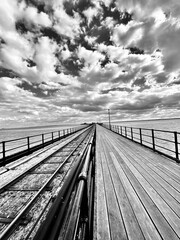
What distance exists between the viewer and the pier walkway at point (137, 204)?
78.5 inches

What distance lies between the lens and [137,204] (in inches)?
103

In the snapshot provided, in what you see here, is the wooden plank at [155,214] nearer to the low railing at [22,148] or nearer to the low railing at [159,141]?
the low railing at [159,141]

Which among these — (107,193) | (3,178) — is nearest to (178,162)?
(107,193)

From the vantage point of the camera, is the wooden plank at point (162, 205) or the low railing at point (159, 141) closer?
the wooden plank at point (162, 205)

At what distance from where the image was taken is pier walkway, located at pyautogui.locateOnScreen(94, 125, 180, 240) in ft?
6.54

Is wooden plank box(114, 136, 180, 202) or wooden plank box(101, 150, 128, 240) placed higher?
wooden plank box(114, 136, 180, 202)

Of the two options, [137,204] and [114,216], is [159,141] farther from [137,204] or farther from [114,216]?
[114,216]

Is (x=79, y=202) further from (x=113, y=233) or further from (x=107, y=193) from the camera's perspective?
(x=107, y=193)

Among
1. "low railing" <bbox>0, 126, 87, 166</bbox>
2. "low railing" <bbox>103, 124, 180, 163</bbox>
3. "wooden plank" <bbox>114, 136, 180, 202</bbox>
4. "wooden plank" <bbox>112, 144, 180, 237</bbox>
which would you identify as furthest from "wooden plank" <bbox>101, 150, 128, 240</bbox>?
"low railing" <bbox>0, 126, 87, 166</bbox>

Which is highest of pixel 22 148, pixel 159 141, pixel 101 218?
pixel 101 218

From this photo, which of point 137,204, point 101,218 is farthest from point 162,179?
point 101,218

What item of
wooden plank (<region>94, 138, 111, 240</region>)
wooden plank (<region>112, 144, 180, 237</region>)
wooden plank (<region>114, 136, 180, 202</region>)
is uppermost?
wooden plank (<region>114, 136, 180, 202</region>)

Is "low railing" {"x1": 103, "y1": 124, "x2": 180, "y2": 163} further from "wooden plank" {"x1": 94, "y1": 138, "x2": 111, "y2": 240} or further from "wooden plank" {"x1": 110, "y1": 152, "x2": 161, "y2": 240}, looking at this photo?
"wooden plank" {"x1": 94, "y1": 138, "x2": 111, "y2": 240}

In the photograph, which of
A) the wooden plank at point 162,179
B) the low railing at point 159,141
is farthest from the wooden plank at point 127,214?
the low railing at point 159,141
